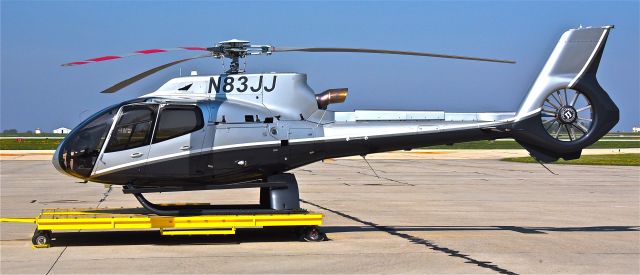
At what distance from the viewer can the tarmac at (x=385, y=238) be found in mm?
10953

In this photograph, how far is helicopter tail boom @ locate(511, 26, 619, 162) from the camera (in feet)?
46.6

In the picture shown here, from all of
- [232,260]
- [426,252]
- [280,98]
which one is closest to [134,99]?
[280,98]

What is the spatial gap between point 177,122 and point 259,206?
2175 millimetres

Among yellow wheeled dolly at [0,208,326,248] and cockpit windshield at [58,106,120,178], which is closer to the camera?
yellow wheeled dolly at [0,208,326,248]

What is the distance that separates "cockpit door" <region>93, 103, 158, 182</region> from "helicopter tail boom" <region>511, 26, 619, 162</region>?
6.36 metres

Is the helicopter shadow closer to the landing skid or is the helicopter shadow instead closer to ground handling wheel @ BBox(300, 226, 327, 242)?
ground handling wheel @ BBox(300, 226, 327, 242)

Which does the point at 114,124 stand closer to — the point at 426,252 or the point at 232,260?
the point at 232,260

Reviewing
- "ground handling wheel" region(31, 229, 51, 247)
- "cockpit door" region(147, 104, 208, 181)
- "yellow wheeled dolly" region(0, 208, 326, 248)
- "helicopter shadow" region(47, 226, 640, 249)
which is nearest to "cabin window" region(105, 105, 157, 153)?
"cockpit door" region(147, 104, 208, 181)

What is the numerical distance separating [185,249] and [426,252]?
3.64 meters

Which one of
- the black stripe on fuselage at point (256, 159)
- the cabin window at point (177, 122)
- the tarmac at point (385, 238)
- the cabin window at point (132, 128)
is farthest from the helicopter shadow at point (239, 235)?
the cabin window at point (177, 122)

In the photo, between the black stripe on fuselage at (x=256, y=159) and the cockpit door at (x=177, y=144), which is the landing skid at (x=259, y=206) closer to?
the black stripe on fuselage at (x=256, y=159)

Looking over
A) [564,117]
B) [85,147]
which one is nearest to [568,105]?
[564,117]

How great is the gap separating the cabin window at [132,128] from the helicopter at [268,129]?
0.05ft

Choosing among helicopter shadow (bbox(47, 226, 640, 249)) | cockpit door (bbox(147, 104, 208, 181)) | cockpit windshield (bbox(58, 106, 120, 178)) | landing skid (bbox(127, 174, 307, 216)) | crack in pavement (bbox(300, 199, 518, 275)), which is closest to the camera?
crack in pavement (bbox(300, 199, 518, 275))
